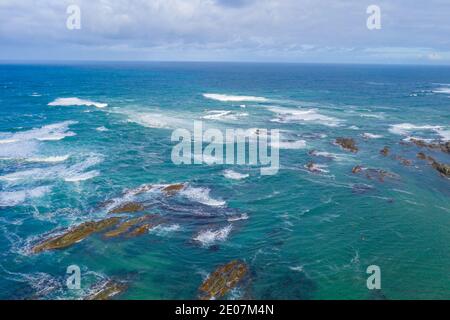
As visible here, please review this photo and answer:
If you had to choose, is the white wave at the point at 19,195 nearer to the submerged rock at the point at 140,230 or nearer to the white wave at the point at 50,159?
the white wave at the point at 50,159

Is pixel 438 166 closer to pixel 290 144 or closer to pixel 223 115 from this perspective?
pixel 290 144

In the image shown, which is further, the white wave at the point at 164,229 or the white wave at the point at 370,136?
the white wave at the point at 370,136

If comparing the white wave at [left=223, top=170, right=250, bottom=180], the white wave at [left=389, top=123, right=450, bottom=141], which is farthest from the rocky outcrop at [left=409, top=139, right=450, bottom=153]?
the white wave at [left=223, top=170, right=250, bottom=180]

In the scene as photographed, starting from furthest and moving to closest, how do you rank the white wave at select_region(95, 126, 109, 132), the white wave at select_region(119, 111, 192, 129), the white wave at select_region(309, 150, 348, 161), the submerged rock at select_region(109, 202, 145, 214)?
1. the white wave at select_region(119, 111, 192, 129)
2. the white wave at select_region(95, 126, 109, 132)
3. the white wave at select_region(309, 150, 348, 161)
4. the submerged rock at select_region(109, 202, 145, 214)

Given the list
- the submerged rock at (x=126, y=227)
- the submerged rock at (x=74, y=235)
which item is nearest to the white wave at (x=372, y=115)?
the submerged rock at (x=126, y=227)

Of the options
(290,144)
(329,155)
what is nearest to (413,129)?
(329,155)

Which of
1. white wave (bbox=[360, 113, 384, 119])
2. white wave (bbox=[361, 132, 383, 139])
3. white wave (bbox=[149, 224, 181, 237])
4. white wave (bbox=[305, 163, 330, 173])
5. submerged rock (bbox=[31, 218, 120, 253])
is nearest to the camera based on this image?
submerged rock (bbox=[31, 218, 120, 253])

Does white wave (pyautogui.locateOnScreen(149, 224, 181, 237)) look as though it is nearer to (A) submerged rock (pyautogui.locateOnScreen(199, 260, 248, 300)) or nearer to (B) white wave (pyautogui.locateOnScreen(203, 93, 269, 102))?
(A) submerged rock (pyautogui.locateOnScreen(199, 260, 248, 300))
